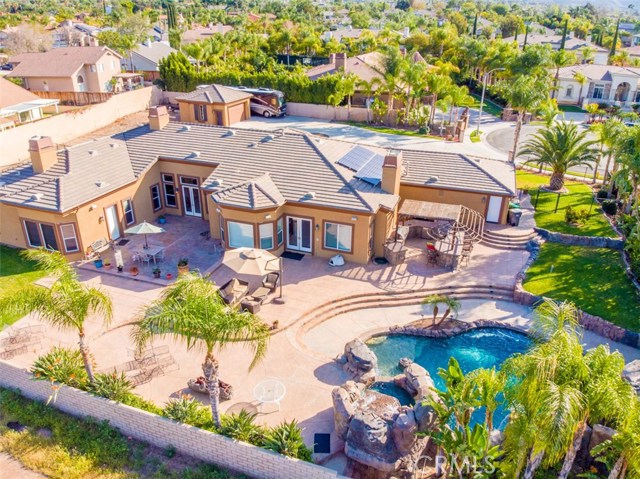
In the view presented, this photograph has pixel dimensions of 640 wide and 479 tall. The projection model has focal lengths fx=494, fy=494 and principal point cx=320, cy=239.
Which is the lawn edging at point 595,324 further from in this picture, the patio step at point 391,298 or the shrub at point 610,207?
the shrub at point 610,207

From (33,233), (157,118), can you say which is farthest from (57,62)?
(33,233)

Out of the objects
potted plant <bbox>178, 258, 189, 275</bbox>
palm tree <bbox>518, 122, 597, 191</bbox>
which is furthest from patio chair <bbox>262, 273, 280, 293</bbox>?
palm tree <bbox>518, 122, 597, 191</bbox>

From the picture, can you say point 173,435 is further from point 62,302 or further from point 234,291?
point 234,291

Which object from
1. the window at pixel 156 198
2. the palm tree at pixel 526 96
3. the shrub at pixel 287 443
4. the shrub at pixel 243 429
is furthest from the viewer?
the palm tree at pixel 526 96

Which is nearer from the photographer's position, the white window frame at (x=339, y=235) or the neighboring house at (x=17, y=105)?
the white window frame at (x=339, y=235)

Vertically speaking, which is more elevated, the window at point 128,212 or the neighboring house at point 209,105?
the neighboring house at point 209,105

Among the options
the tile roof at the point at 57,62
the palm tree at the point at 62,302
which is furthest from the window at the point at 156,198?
the tile roof at the point at 57,62

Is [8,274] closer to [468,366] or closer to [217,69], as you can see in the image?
[468,366]
